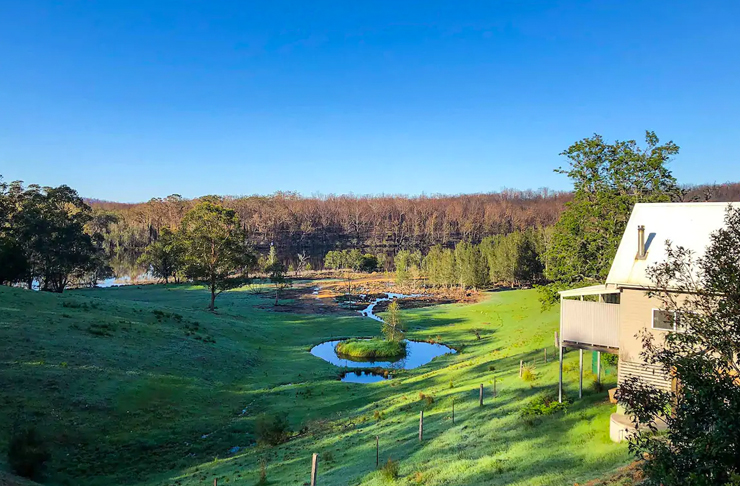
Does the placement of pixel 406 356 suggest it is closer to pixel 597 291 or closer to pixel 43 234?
pixel 597 291

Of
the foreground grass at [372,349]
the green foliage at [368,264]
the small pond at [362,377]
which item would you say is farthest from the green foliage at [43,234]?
the green foliage at [368,264]

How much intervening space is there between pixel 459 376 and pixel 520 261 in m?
69.8

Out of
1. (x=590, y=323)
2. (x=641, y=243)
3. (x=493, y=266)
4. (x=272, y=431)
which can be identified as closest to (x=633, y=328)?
(x=590, y=323)

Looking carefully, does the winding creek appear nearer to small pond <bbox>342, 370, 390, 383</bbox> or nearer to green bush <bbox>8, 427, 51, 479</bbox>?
small pond <bbox>342, 370, 390, 383</bbox>

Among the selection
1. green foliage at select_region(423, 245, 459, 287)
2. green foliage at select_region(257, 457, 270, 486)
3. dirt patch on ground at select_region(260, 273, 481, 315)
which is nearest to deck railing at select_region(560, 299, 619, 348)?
green foliage at select_region(257, 457, 270, 486)

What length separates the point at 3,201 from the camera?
65.6 meters

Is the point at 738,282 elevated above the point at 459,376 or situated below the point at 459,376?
above

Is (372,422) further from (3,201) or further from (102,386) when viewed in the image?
(3,201)

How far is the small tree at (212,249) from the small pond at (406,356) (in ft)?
59.6

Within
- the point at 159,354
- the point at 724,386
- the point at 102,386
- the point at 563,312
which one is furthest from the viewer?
the point at 159,354

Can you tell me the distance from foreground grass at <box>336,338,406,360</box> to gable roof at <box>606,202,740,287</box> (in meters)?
30.9

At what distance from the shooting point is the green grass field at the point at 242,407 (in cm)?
1650

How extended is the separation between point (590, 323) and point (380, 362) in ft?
96.3

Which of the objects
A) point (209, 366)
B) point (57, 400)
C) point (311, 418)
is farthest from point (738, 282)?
point (209, 366)
